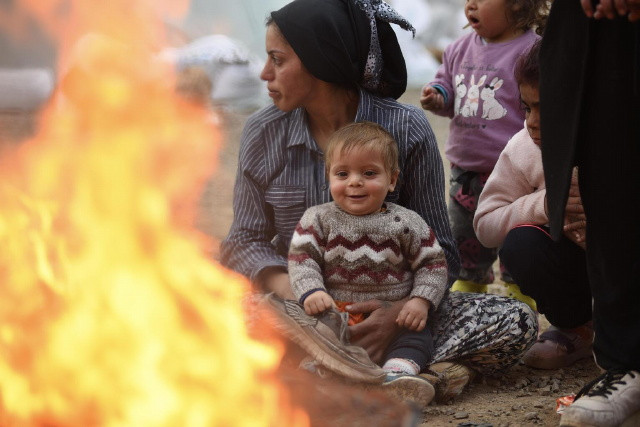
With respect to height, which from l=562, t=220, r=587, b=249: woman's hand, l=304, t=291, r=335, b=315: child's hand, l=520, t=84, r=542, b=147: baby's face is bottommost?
l=304, t=291, r=335, b=315: child's hand

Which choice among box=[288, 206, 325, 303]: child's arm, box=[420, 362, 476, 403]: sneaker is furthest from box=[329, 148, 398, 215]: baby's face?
box=[420, 362, 476, 403]: sneaker

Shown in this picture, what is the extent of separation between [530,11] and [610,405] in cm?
194

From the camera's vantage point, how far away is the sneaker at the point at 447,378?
269 cm

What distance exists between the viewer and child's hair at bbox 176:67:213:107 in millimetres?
9992

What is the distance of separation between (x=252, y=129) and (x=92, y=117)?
128 cm

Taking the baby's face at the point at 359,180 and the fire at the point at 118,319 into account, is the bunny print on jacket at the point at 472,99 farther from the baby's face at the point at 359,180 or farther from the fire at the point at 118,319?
the fire at the point at 118,319

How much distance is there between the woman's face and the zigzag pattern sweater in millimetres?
431

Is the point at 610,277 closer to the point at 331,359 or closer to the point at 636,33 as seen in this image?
the point at 636,33

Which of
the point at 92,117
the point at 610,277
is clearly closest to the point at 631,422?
the point at 610,277

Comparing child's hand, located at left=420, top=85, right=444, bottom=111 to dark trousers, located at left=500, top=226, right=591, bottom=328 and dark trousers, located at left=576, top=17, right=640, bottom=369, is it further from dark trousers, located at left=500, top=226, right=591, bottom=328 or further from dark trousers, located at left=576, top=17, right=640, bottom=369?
dark trousers, located at left=576, top=17, right=640, bottom=369

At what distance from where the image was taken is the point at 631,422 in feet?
6.98

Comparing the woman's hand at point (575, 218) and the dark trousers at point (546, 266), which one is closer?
the woman's hand at point (575, 218)

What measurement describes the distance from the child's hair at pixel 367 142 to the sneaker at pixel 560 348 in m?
0.90

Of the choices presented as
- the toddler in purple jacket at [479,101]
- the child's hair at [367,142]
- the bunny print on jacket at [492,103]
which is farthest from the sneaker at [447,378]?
the bunny print on jacket at [492,103]
